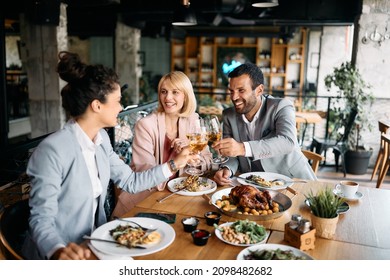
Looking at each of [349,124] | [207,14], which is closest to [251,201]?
[349,124]

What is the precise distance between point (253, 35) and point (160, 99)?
8974mm

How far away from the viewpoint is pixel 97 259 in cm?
135

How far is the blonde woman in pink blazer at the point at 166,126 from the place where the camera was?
2.42 m

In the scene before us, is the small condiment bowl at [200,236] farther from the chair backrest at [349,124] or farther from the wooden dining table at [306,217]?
the chair backrest at [349,124]

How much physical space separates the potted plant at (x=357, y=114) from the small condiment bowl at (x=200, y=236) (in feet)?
15.2

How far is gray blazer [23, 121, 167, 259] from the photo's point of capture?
4.78 ft

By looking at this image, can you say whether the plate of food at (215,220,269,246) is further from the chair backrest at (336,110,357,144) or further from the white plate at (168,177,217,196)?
the chair backrest at (336,110,357,144)

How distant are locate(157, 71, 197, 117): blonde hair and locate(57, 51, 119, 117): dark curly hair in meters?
0.84

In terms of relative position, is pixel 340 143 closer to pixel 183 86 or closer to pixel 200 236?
Result: pixel 183 86

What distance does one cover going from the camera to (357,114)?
5652mm

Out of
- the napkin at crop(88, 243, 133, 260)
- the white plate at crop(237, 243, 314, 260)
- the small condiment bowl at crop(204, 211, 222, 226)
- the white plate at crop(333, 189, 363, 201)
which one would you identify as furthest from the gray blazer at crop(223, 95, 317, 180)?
the napkin at crop(88, 243, 133, 260)

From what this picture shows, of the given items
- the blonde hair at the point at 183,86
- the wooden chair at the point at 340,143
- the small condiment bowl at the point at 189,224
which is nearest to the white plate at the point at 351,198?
the small condiment bowl at the point at 189,224

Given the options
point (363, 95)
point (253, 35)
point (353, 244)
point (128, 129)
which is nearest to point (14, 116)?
A: point (128, 129)
